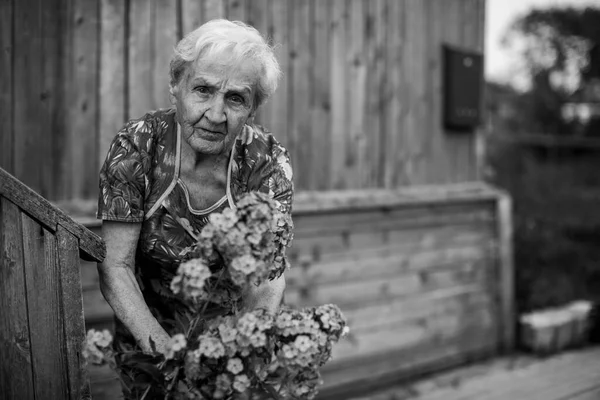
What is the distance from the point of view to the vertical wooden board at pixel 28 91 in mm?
2906

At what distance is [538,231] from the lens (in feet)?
22.7

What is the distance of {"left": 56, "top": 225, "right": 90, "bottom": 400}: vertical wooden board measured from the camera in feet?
6.65

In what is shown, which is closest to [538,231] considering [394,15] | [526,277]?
[526,277]

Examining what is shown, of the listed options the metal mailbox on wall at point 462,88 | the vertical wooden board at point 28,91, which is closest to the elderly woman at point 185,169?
the vertical wooden board at point 28,91

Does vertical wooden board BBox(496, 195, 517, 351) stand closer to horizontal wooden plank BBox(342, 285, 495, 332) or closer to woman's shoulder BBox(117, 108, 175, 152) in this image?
horizontal wooden plank BBox(342, 285, 495, 332)

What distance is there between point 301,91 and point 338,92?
32 centimetres

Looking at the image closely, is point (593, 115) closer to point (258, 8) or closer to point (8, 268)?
point (258, 8)

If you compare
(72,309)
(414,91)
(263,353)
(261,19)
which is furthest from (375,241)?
(263,353)

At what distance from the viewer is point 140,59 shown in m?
3.30

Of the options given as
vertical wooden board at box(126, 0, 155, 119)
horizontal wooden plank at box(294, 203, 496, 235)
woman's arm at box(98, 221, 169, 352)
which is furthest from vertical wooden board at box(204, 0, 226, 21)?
woman's arm at box(98, 221, 169, 352)

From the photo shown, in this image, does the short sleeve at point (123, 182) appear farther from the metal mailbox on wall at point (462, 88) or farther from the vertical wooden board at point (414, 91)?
the metal mailbox on wall at point (462, 88)

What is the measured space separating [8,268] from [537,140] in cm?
907

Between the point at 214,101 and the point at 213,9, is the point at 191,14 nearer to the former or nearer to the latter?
the point at 213,9

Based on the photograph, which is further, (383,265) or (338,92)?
(383,265)
